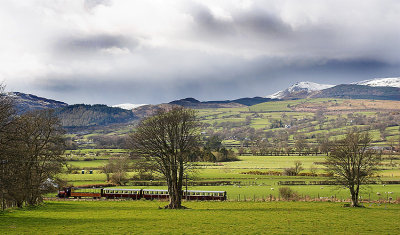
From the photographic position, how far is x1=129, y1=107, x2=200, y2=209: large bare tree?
1900 inches

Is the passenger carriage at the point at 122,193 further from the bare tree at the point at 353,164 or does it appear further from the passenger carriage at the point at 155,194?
the bare tree at the point at 353,164

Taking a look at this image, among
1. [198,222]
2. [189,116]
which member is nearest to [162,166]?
[189,116]

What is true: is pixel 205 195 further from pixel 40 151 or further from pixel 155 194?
pixel 40 151

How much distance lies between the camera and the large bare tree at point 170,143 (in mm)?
48250

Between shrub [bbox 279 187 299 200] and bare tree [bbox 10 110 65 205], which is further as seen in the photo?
shrub [bbox 279 187 299 200]

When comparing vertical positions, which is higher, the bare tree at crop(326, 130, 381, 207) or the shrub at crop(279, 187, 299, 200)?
the bare tree at crop(326, 130, 381, 207)

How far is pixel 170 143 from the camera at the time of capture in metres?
49.7

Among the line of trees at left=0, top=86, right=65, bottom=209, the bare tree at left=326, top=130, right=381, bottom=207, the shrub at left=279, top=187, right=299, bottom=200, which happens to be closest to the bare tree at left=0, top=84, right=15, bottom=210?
the line of trees at left=0, top=86, right=65, bottom=209

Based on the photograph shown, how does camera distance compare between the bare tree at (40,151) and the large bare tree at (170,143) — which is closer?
the bare tree at (40,151)

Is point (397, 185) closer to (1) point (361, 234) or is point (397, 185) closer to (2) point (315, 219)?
(2) point (315, 219)

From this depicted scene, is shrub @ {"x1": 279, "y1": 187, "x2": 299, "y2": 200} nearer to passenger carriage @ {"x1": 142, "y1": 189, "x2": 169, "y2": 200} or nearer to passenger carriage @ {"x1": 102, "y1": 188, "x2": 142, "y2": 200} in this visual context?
passenger carriage @ {"x1": 142, "y1": 189, "x2": 169, "y2": 200}

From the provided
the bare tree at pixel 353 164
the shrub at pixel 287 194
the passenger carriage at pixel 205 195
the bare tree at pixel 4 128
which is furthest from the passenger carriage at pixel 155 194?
the bare tree at pixel 4 128

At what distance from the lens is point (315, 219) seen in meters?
37.0

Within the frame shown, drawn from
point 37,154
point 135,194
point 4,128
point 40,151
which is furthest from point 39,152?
point 135,194
